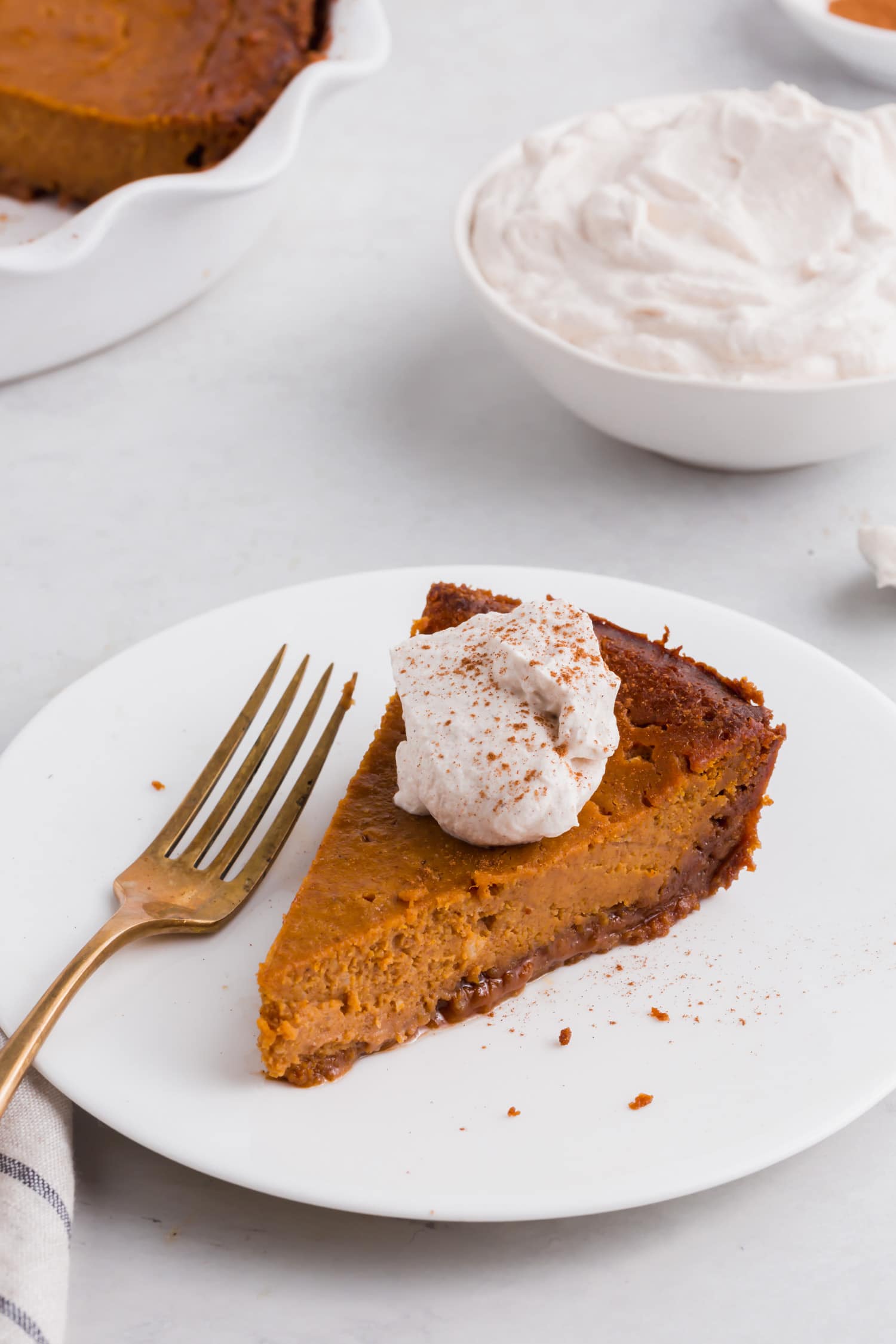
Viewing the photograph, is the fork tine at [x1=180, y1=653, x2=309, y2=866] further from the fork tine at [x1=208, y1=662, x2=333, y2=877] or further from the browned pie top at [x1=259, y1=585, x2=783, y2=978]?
the browned pie top at [x1=259, y1=585, x2=783, y2=978]

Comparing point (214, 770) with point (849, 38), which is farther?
point (849, 38)

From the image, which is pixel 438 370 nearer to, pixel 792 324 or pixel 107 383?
pixel 107 383

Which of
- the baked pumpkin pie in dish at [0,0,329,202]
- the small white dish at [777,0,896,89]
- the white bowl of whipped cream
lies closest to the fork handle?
the white bowl of whipped cream

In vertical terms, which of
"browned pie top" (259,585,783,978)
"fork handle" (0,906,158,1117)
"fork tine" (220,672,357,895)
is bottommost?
"fork tine" (220,672,357,895)

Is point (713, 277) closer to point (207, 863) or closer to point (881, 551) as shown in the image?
point (881, 551)

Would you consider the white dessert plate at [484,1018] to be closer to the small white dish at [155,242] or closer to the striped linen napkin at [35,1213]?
the striped linen napkin at [35,1213]

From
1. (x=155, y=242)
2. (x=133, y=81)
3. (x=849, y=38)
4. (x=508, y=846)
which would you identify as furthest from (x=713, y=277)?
(x=849, y=38)

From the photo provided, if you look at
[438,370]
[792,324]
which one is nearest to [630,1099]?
[792,324]
